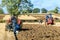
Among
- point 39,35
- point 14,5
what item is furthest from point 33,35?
point 14,5

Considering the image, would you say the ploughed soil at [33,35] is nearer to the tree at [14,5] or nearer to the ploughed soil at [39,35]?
the ploughed soil at [39,35]

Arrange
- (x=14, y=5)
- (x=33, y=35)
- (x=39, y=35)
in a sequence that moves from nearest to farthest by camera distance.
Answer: (x=33, y=35)
(x=39, y=35)
(x=14, y=5)

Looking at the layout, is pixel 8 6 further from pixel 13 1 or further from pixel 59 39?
pixel 59 39

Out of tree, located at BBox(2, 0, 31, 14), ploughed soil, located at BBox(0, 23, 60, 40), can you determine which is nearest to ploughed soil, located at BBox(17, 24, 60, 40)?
ploughed soil, located at BBox(0, 23, 60, 40)

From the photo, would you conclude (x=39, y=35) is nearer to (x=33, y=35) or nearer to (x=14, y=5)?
(x=33, y=35)

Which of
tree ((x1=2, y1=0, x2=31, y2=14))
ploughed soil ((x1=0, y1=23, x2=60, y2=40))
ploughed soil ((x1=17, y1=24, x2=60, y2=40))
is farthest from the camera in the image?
tree ((x1=2, y1=0, x2=31, y2=14))

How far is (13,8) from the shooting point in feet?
262

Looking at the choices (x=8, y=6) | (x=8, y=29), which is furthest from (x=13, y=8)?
(x=8, y=29)

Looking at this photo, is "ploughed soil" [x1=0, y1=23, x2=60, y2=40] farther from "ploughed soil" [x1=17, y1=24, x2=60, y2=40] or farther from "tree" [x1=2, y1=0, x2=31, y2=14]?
"tree" [x1=2, y1=0, x2=31, y2=14]

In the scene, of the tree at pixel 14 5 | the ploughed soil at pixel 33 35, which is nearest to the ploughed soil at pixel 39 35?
the ploughed soil at pixel 33 35

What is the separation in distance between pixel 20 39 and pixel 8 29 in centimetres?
806

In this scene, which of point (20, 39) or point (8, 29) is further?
point (8, 29)

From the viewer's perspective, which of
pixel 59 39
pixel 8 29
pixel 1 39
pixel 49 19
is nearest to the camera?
pixel 59 39

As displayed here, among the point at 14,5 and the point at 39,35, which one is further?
the point at 14,5
